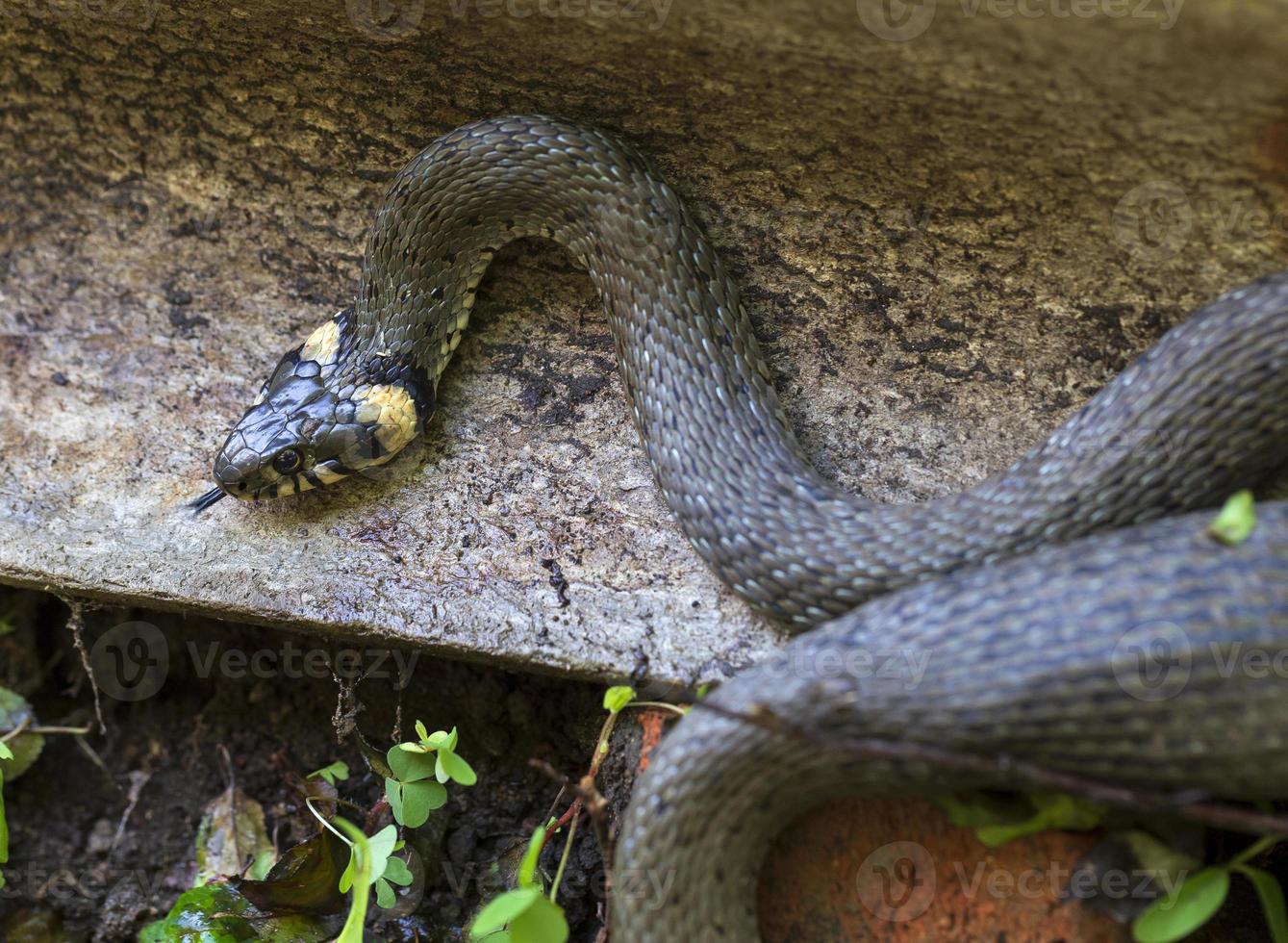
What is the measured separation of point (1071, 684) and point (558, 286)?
1993mm

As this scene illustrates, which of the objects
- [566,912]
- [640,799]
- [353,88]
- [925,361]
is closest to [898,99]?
[925,361]

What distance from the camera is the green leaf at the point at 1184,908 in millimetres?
2150

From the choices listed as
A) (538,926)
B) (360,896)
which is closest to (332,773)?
(360,896)

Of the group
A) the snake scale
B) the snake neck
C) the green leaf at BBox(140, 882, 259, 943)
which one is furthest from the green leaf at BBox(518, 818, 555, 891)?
the green leaf at BBox(140, 882, 259, 943)

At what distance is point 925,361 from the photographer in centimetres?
311

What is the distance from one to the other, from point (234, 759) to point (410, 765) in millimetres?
1077

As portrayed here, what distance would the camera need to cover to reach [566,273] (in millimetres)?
3348

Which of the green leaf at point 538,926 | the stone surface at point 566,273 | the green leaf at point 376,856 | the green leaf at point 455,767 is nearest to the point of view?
the green leaf at point 538,926

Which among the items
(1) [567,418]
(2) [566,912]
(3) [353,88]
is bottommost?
(2) [566,912]

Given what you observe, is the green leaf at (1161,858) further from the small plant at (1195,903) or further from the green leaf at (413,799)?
the green leaf at (413,799)

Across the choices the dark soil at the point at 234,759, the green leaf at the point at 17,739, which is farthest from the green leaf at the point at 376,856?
the green leaf at the point at 17,739

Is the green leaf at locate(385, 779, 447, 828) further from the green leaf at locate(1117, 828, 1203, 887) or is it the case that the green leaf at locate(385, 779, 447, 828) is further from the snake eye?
the green leaf at locate(1117, 828, 1203, 887)

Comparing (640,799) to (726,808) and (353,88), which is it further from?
(353,88)

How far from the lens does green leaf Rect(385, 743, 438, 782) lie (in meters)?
2.78
